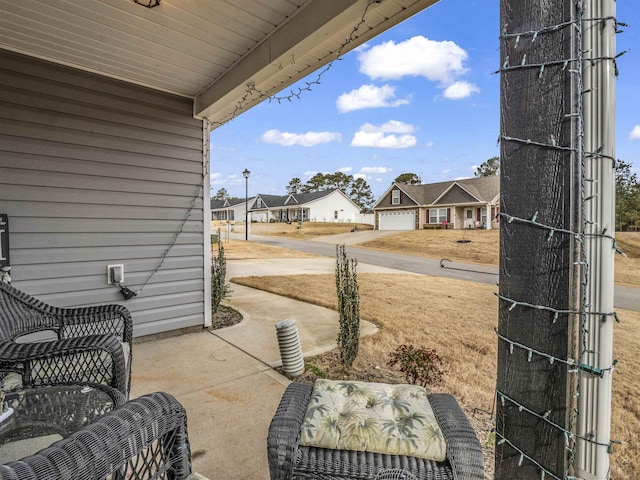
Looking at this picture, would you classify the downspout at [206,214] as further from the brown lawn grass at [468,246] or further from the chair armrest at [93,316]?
the brown lawn grass at [468,246]

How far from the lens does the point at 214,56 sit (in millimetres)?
2674

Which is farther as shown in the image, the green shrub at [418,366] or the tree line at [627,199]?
Result: the green shrub at [418,366]

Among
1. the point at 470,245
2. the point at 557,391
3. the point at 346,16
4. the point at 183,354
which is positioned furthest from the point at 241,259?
the point at 557,391

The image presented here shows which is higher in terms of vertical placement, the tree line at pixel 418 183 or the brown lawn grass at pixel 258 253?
the tree line at pixel 418 183

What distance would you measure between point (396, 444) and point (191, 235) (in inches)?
123

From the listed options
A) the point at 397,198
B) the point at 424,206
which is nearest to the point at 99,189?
the point at 424,206

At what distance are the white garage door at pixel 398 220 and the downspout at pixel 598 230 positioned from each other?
44.5 feet

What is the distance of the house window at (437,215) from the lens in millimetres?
12075

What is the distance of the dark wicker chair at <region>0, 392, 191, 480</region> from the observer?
0.61m

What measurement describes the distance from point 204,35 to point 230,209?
23.2 meters

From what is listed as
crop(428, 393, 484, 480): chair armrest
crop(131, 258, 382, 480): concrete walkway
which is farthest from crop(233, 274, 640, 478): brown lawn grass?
crop(428, 393, 484, 480): chair armrest

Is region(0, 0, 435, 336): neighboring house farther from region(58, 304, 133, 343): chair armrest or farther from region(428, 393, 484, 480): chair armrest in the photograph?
region(428, 393, 484, 480): chair armrest

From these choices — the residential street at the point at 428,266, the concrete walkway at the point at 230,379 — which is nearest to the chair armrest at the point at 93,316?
the concrete walkway at the point at 230,379

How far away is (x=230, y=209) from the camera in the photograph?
81.5 ft
